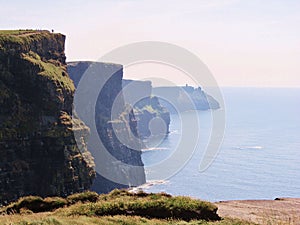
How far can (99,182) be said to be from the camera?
7096 inches

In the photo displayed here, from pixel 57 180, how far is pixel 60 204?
8234 cm

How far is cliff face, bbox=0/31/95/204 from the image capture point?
10119 centimetres

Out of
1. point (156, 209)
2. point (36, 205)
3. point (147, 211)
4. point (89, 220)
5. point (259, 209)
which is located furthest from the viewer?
point (259, 209)

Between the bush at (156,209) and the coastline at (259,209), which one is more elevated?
the bush at (156,209)

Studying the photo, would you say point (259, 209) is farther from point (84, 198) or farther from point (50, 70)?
point (50, 70)

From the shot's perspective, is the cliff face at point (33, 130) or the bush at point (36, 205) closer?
the bush at point (36, 205)

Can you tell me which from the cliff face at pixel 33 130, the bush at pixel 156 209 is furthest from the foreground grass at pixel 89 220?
the cliff face at pixel 33 130

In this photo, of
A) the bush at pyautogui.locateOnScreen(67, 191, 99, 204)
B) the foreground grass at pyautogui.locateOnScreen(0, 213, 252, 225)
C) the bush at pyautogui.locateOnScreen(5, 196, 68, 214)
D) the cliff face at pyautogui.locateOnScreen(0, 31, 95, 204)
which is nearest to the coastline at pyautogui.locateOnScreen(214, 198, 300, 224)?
the foreground grass at pyautogui.locateOnScreen(0, 213, 252, 225)

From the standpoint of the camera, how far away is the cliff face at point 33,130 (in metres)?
101

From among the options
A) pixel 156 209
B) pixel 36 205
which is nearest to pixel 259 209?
pixel 156 209

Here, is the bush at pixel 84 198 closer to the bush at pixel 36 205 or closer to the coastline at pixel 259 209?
the bush at pixel 36 205

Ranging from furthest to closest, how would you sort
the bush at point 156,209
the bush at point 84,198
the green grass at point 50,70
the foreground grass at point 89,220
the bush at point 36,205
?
1. the green grass at point 50,70
2. the bush at point 84,198
3. the bush at point 36,205
4. the bush at point 156,209
5. the foreground grass at point 89,220

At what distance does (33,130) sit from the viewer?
10469 centimetres

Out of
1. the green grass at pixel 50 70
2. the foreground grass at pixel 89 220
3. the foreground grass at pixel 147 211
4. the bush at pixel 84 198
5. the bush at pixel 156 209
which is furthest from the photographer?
the green grass at pixel 50 70
